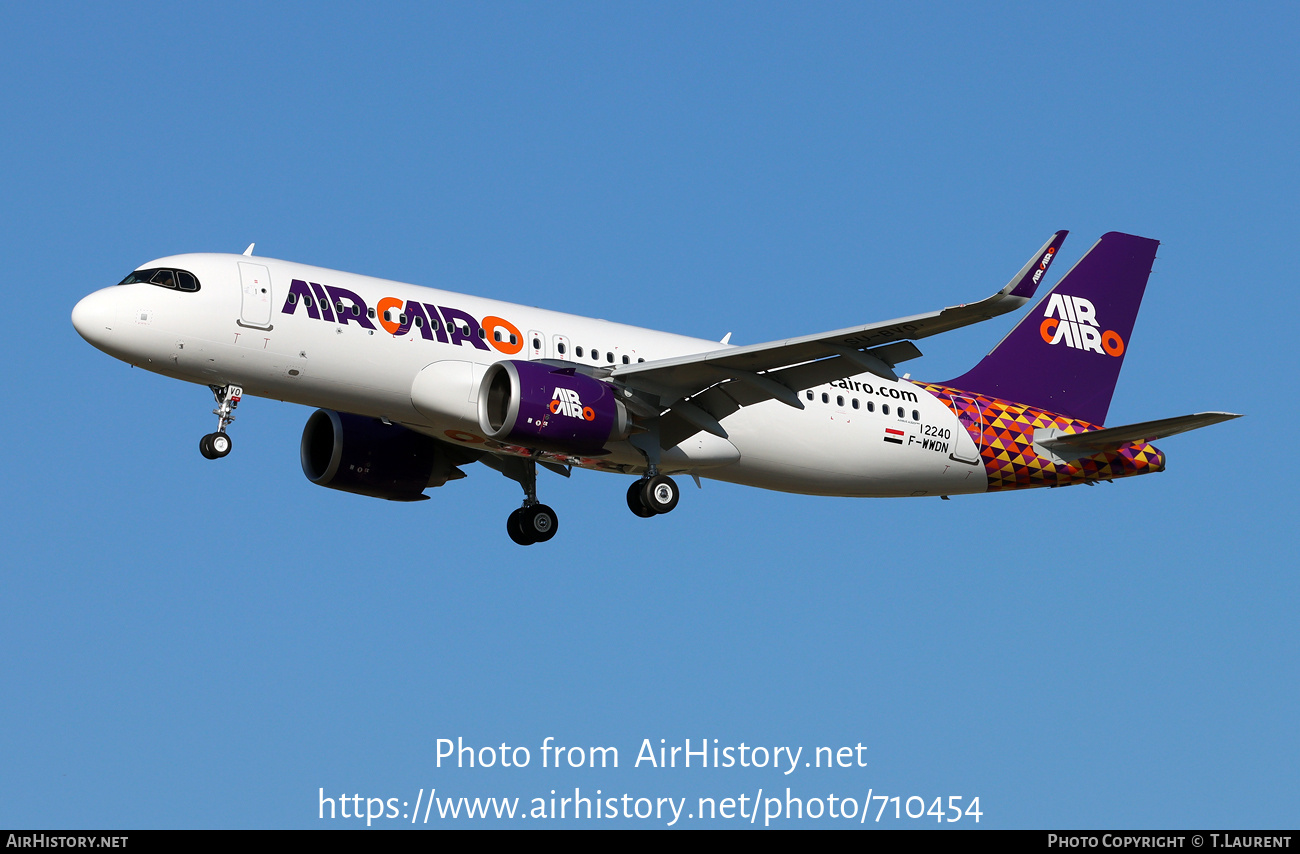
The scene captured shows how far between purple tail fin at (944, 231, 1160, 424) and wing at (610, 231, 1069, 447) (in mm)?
7824

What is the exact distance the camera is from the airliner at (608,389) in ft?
96.0

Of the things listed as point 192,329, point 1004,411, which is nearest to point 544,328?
point 192,329

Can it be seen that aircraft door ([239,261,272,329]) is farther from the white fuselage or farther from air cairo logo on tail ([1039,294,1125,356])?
air cairo logo on tail ([1039,294,1125,356])

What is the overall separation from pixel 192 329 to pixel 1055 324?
68.4 ft

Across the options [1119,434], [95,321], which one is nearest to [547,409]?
[95,321]

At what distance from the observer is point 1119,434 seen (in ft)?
113

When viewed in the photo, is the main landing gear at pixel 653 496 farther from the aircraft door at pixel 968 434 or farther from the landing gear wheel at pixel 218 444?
the landing gear wheel at pixel 218 444

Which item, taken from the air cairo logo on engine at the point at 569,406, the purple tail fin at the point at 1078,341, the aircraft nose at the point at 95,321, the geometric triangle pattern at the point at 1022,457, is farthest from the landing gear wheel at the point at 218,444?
the purple tail fin at the point at 1078,341

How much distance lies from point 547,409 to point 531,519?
19.5 ft

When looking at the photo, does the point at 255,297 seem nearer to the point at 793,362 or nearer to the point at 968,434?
the point at 793,362

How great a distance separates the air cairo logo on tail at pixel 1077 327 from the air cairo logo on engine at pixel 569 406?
13.8 metres

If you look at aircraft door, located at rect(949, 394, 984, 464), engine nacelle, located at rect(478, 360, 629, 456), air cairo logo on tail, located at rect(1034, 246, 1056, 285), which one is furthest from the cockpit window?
aircraft door, located at rect(949, 394, 984, 464)

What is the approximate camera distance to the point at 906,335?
1106 inches

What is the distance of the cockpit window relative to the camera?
1157 inches
